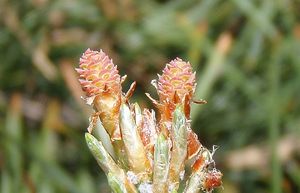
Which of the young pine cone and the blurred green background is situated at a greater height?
the blurred green background

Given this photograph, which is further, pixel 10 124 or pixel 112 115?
pixel 10 124

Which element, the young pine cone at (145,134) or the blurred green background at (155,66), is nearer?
the young pine cone at (145,134)

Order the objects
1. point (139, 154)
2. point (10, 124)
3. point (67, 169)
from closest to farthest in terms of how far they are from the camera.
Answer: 1. point (139, 154)
2. point (10, 124)
3. point (67, 169)

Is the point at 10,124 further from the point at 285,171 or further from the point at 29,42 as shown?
the point at 285,171

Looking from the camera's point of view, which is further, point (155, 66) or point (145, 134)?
point (155, 66)

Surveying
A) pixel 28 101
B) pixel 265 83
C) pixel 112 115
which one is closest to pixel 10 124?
pixel 28 101

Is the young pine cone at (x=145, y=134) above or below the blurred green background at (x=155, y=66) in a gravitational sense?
below

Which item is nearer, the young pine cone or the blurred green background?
the young pine cone

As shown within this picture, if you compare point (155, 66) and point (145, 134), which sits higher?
point (155, 66)
